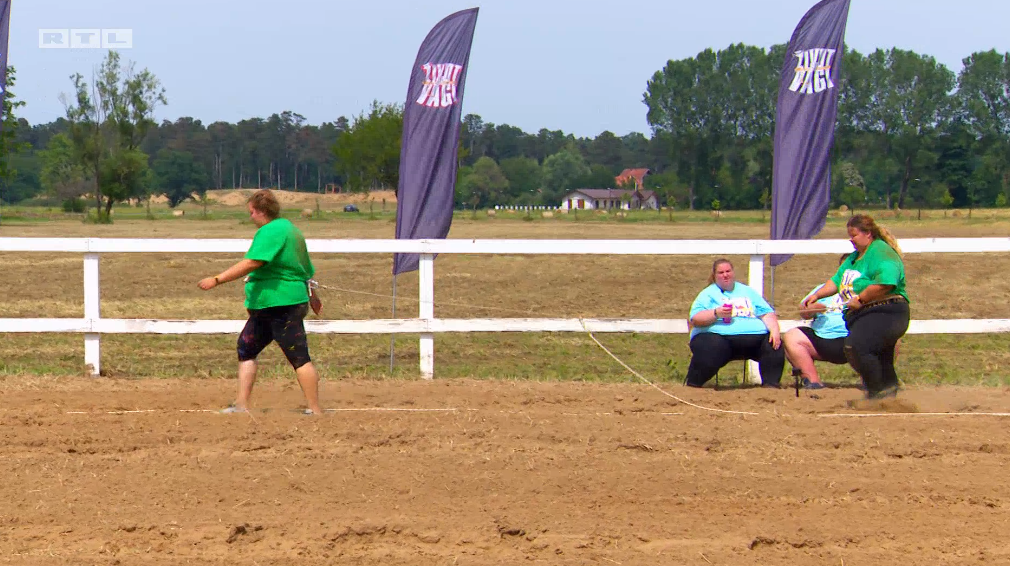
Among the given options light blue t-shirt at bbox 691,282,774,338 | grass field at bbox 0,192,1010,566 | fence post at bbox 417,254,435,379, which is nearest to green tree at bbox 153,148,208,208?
grass field at bbox 0,192,1010,566

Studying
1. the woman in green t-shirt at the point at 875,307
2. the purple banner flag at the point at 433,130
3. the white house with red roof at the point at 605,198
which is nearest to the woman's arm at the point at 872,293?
the woman in green t-shirt at the point at 875,307

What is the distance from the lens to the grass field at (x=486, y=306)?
33.1ft

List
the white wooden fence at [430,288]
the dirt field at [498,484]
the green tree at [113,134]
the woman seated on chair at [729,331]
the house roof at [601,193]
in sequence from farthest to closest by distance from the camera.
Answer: the house roof at [601,193] < the green tree at [113,134] < the white wooden fence at [430,288] < the woman seated on chair at [729,331] < the dirt field at [498,484]

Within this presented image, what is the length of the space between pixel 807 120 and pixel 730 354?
2.71 meters

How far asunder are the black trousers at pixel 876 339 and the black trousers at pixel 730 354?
0.99 m

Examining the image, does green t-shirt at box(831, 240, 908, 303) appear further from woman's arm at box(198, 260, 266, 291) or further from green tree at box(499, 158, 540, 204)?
green tree at box(499, 158, 540, 204)

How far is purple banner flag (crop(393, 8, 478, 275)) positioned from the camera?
32.6ft

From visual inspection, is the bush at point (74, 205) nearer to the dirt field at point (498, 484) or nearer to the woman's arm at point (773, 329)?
the dirt field at point (498, 484)

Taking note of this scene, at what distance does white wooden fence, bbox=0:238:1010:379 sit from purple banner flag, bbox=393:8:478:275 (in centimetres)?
86

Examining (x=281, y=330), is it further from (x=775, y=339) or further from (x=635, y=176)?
(x=635, y=176)

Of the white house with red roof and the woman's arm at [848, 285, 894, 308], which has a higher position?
the white house with red roof

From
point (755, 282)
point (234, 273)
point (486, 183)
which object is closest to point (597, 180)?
point (486, 183)

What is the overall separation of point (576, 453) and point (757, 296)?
130 inches

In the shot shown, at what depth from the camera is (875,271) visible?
24.1 ft
